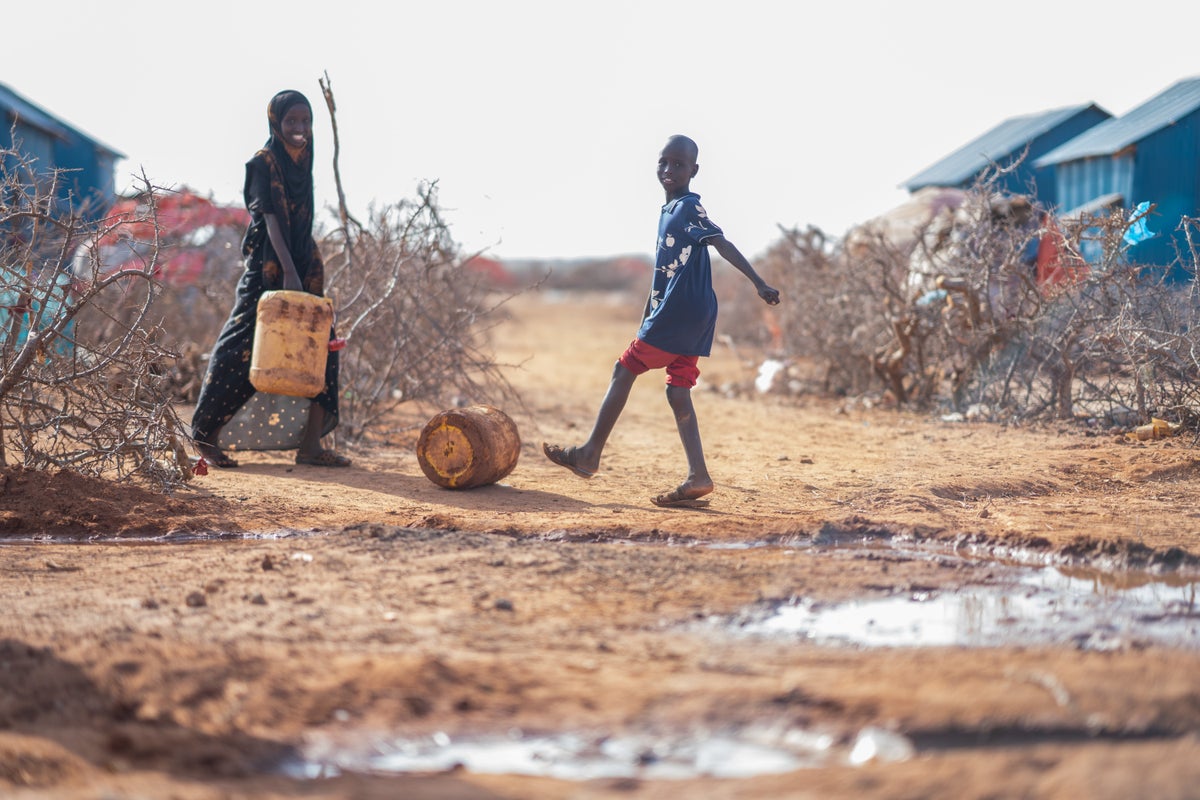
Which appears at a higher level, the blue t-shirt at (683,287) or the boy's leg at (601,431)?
the blue t-shirt at (683,287)

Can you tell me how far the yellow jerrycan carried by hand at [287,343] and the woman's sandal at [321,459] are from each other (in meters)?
0.67

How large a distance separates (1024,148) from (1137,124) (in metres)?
3.85

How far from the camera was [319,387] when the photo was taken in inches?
227

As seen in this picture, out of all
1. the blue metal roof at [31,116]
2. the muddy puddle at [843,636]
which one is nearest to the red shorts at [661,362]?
the muddy puddle at [843,636]

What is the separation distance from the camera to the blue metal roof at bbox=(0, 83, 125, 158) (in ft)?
55.6

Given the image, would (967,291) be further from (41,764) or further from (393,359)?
(41,764)

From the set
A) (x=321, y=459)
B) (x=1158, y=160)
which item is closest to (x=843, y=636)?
(x=321, y=459)

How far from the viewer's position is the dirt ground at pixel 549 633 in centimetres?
227

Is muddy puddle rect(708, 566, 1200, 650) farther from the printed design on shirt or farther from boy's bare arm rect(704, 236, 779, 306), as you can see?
the printed design on shirt

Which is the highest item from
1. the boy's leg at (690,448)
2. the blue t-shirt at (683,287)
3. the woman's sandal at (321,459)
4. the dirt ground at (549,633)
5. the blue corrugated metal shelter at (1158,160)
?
the blue corrugated metal shelter at (1158,160)

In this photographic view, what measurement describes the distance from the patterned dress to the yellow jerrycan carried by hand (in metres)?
0.39

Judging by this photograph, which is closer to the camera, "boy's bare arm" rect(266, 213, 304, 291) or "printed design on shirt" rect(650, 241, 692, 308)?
"printed design on shirt" rect(650, 241, 692, 308)

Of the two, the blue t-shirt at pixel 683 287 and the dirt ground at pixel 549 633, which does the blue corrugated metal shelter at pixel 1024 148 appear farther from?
the blue t-shirt at pixel 683 287

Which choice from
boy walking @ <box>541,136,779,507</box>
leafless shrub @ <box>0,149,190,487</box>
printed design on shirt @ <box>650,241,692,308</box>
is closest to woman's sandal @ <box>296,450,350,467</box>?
leafless shrub @ <box>0,149,190,487</box>
